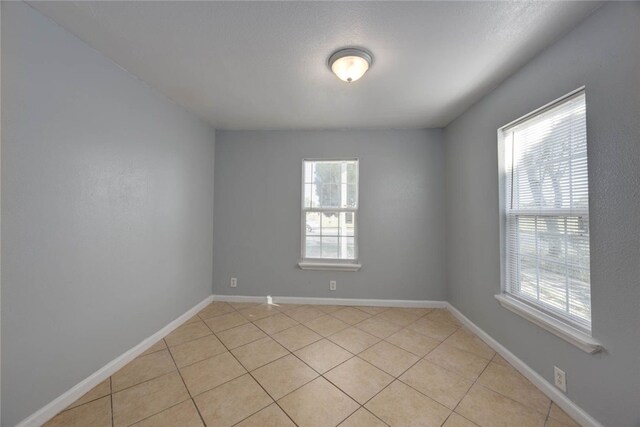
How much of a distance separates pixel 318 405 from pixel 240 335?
1.20 metres

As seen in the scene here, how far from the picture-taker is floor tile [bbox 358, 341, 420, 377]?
189cm

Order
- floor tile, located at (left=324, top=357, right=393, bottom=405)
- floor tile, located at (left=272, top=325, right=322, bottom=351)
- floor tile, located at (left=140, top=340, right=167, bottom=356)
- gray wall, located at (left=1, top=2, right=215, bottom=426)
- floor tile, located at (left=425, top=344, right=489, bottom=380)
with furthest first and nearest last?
floor tile, located at (left=272, top=325, right=322, bottom=351)
floor tile, located at (left=140, top=340, right=167, bottom=356)
floor tile, located at (left=425, top=344, right=489, bottom=380)
floor tile, located at (left=324, top=357, right=393, bottom=405)
gray wall, located at (left=1, top=2, right=215, bottom=426)

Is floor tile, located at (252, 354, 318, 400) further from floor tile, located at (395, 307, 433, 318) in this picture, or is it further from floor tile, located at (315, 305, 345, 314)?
floor tile, located at (395, 307, 433, 318)

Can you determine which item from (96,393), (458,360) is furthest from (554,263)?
(96,393)

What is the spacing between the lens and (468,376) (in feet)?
5.89

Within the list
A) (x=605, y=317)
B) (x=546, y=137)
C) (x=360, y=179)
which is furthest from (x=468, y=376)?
(x=360, y=179)

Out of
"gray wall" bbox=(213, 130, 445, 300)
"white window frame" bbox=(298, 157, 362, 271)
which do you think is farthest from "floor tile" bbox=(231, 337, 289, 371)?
"white window frame" bbox=(298, 157, 362, 271)

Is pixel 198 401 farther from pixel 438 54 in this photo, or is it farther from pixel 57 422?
pixel 438 54

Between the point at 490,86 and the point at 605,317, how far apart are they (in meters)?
1.94

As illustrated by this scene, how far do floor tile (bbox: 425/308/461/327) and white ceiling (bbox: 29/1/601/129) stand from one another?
248cm

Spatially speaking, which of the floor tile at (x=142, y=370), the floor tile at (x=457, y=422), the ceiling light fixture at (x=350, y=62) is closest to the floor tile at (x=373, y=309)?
the floor tile at (x=457, y=422)

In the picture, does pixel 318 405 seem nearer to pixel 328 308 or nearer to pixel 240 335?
pixel 240 335

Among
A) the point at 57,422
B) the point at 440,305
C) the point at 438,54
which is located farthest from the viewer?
the point at 440,305

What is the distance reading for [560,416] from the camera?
1444mm
